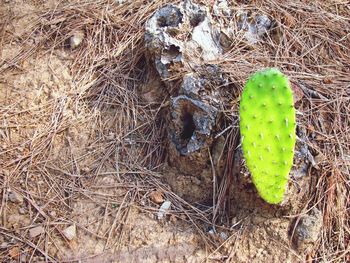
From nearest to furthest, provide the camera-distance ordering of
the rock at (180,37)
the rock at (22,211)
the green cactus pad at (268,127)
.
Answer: the green cactus pad at (268,127)
the rock at (22,211)
the rock at (180,37)

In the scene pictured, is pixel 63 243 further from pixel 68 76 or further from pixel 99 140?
pixel 68 76

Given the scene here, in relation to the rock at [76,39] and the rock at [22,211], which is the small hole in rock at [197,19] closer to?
the rock at [76,39]

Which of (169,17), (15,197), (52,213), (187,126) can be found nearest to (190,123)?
(187,126)

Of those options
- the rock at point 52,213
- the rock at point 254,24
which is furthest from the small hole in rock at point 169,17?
the rock at point 52,213

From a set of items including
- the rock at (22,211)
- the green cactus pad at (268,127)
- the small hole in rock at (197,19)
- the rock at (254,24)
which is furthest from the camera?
the rock at (254,24)

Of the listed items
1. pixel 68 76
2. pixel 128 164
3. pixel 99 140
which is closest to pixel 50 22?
pixel 68 76

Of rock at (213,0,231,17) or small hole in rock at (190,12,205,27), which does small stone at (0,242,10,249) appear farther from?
rock at (213,0,231,17)
